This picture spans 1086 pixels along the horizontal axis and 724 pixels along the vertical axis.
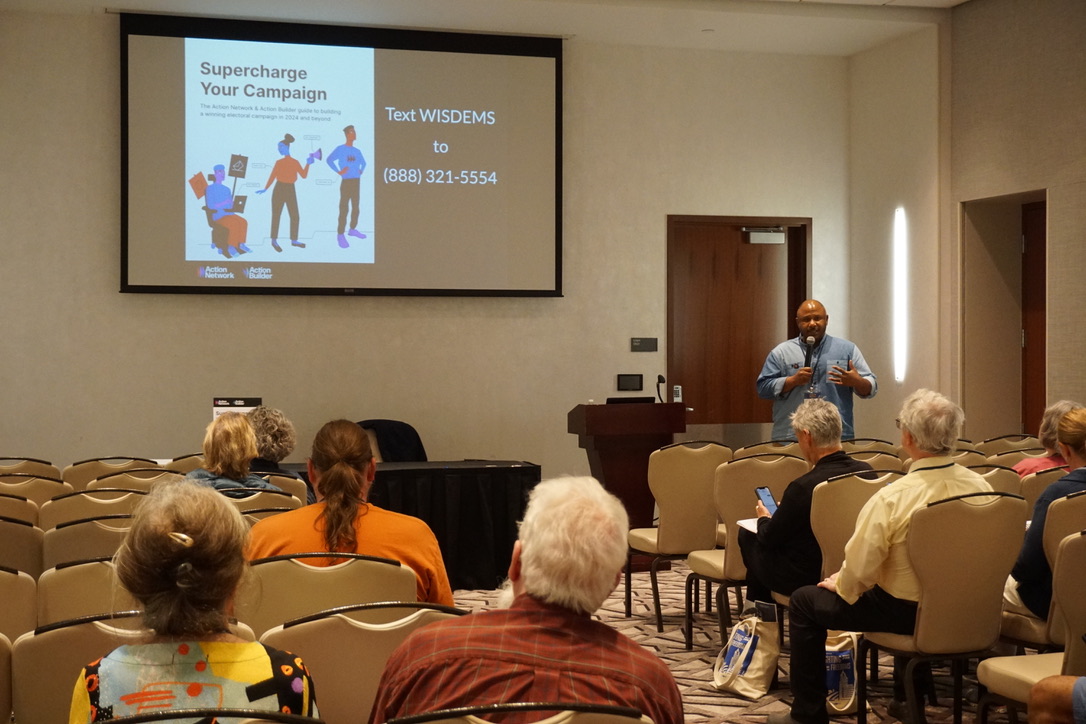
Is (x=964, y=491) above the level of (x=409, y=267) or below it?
below

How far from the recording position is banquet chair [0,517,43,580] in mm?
3566

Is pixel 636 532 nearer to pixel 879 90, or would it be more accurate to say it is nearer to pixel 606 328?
pixel 606 328

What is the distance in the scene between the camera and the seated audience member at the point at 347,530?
10.1 feet

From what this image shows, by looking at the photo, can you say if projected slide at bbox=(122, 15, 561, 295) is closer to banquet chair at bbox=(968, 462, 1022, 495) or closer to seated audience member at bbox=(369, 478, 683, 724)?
banquet chair at bbox=(968, 462, 1022, 495)

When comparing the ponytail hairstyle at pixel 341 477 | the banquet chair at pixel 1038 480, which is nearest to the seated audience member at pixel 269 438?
the ponytail hairstyle at pixel 341 477

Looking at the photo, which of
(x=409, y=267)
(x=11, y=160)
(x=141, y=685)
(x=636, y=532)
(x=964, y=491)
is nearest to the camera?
(x=141, y=685)

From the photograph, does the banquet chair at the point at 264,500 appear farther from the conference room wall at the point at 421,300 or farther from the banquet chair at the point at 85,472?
the conference room wall at the point at 421,300

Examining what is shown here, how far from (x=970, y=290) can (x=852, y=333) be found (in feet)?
4.70

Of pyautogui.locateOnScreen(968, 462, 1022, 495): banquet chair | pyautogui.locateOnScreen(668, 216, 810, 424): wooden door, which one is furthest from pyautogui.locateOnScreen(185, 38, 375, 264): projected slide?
pyautogui.locateOnScreen(968, 462, 1022, 495): banquet chair

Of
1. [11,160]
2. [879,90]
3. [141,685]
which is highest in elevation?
[879,90]

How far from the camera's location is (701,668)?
16.0 ft

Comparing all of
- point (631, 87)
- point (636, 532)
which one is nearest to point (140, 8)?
point (631, 87)

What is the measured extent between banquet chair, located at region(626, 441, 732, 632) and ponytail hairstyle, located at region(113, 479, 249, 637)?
153 inches

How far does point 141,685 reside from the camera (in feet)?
5.65
